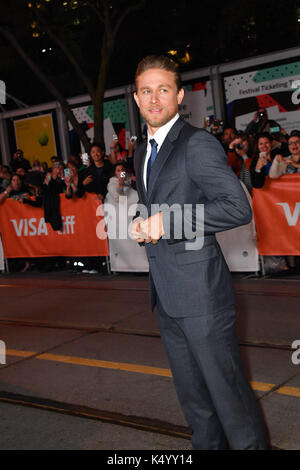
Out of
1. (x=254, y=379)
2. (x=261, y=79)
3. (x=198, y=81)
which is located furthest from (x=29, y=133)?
(x=254, y=379)

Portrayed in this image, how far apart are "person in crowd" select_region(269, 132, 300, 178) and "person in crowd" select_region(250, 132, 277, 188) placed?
0.41 ft

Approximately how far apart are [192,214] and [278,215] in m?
5.92

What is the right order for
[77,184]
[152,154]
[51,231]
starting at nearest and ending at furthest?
[152,154] < [77,184] < [51,231]

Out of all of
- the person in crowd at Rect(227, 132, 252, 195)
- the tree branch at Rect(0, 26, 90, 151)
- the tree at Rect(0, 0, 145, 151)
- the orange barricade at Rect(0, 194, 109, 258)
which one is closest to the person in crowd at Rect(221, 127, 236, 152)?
the person in crowd at Rect(227, 132, 252, 195)

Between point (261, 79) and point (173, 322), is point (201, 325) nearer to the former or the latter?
point (173, 322)

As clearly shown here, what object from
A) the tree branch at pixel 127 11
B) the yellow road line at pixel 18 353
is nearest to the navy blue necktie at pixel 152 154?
the yellow road line at pixel 18 353

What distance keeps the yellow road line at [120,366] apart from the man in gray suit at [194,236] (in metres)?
1.63

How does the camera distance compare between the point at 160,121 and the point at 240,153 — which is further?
the point at 240,153

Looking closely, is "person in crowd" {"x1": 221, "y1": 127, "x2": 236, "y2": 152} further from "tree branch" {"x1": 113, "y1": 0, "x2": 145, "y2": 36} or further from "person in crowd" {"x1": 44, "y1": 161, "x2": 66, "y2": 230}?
"tree branch" {"x1": 113, "y1": 0, "x2": 145, "y2": 36}

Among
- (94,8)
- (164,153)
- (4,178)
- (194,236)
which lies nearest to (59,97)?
(94,8)

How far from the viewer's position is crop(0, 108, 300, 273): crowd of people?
332 inches

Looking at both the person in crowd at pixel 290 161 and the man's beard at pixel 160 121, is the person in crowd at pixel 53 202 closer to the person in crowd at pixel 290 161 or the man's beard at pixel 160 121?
the person in crowd at pixel 290 161

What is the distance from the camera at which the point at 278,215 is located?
8.34 m

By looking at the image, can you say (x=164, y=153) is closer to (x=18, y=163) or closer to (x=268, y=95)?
(x=268, y=95)
